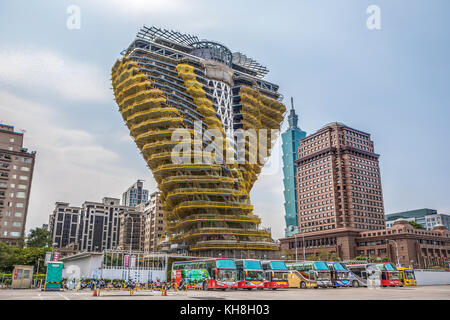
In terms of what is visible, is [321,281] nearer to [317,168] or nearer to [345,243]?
[345,243]

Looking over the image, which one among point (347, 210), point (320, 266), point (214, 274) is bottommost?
point (214, 274)

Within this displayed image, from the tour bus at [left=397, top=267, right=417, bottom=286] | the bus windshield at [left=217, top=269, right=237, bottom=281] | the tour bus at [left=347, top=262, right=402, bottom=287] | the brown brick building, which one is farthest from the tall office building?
the bus windshield at [left=217, top=269, right=237, bottom=281]

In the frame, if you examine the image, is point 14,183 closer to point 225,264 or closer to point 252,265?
point 225,264

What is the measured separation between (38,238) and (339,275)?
245ft

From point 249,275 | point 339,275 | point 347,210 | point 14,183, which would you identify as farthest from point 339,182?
point 249,275

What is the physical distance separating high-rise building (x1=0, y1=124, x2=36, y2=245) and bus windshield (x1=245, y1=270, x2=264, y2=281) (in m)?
72.8

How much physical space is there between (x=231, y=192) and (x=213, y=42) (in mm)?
48204

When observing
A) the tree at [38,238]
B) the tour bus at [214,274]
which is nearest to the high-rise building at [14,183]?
the tree at [38,238]

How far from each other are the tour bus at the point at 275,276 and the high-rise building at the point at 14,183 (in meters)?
72.3

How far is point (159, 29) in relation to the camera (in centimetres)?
10631

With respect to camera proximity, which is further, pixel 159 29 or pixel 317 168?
pixel 317 168

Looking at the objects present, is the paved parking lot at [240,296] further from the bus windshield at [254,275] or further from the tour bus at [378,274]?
the tour bus at [378,274]

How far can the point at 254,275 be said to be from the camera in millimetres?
47594
